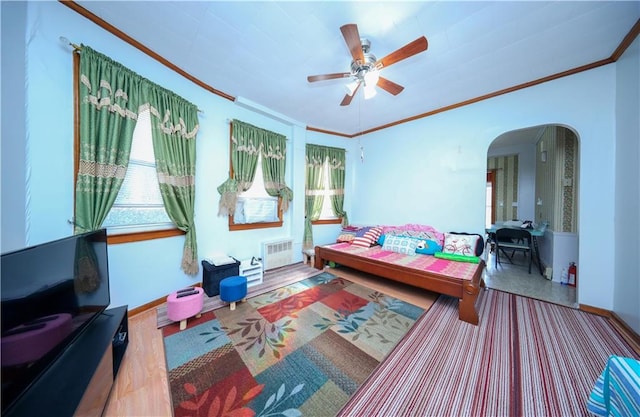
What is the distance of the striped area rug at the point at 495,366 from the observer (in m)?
1.20

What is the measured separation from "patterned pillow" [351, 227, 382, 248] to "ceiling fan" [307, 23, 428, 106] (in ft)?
7.57

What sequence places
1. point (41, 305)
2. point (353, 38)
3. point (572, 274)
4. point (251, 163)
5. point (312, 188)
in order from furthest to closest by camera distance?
point (312, 188) → point (251, 163) → point (572, 274) → point (353, 38) → point (41, 305)

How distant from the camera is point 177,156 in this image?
7.67 ft

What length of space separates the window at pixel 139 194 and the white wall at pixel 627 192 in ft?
15.9

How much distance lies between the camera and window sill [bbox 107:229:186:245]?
1928 mm

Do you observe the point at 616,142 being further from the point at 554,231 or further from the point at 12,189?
the point at 12,189

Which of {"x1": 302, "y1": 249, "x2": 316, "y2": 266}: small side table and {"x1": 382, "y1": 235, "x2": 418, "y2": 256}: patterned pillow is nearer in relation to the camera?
{"x1": 382, "y1": 235, "x2": 418, "y2": 256}: patterned pillow

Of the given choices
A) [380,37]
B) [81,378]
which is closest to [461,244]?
[380,37]

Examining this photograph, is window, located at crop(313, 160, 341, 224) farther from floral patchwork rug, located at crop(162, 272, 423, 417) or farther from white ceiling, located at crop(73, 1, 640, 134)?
floral patchwork rug, located at crop(162, 272, 423, 417)

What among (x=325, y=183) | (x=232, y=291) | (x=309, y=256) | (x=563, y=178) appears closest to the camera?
(x=232, y=291)

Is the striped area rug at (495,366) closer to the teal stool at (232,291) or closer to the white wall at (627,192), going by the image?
the white wall at (627,192)

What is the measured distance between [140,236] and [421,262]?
3.37 meters

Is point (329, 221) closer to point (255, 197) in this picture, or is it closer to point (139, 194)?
point (255, 197)

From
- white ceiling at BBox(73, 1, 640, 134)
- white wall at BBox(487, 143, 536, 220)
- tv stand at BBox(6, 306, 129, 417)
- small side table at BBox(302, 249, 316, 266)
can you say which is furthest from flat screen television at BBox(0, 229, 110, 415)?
white wall at BBox(487, 143, 536, 220)
